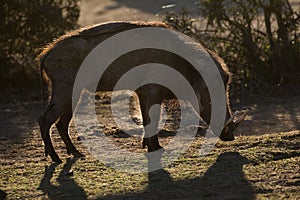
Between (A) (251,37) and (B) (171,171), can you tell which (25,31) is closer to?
(A) (251,37)

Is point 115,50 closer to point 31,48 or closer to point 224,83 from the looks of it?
point 224,83

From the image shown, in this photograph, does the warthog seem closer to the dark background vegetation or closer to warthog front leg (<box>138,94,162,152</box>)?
warthog front leg (<box>138,94,162,152</box>)

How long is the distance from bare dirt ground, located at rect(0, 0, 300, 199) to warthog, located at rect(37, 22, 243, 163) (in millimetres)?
294

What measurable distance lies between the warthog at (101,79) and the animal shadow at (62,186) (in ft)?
1.31

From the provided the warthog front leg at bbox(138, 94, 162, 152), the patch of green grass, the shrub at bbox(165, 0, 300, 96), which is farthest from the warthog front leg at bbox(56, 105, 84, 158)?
the shrub at bbox(165, 0, 300, 96)

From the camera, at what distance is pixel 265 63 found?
36.5ft

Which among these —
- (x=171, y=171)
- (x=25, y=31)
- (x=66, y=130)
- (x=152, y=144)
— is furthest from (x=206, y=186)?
(x=25, y=31)

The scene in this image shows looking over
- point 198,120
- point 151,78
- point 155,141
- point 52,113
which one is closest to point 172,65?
point 151,78

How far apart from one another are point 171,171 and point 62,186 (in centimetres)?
96

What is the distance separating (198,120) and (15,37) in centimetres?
410

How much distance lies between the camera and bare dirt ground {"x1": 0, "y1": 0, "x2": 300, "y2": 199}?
19.5ft

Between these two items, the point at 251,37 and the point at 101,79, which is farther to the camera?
the point at 251,37

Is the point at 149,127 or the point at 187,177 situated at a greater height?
the point at 149,127

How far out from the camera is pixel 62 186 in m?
6.36
